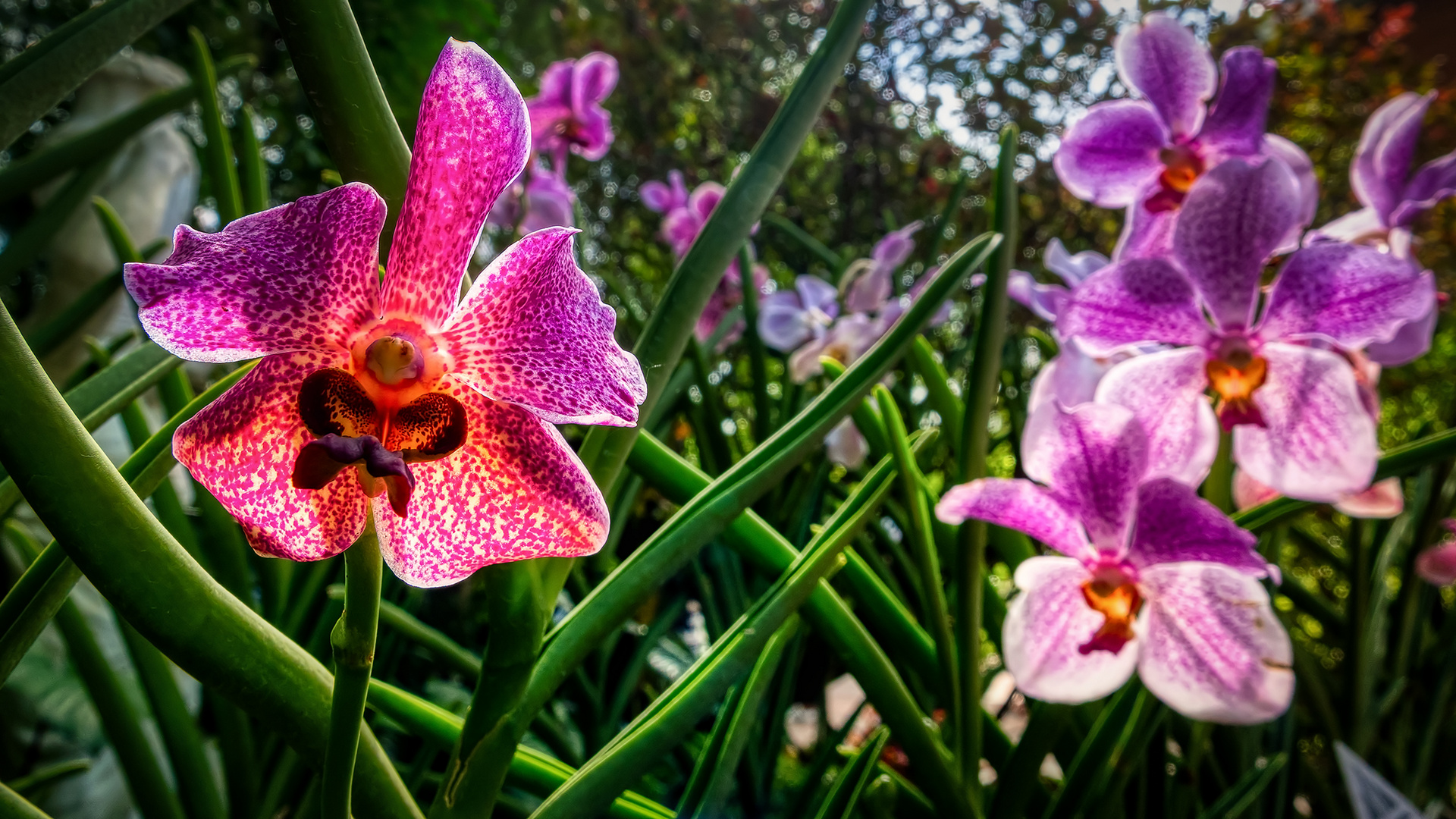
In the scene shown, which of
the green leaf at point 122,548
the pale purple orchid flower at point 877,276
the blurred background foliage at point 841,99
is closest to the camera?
the green leaf at point 122,548

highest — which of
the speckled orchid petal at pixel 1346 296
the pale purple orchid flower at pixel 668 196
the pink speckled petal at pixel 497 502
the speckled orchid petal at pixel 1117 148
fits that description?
the speckled orchid petal at pixel 1117 148

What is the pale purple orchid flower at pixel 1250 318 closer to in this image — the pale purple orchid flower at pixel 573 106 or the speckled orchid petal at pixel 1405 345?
the speckled orchid petal at pixel 1405 345

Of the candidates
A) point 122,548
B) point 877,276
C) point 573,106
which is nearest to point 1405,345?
point 877,276

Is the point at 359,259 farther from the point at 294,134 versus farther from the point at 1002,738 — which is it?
the point at 294,134

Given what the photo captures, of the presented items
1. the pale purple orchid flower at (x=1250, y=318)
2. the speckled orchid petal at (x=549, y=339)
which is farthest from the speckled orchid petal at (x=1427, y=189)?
the speckled orchid petal at (x=549, y=339)

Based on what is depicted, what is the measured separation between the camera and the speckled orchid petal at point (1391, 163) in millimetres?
584

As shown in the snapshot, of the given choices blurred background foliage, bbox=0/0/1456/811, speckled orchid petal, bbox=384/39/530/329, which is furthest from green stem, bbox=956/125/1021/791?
blurred background foliage, bbox=0/0/1456/811

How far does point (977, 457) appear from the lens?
520 mm

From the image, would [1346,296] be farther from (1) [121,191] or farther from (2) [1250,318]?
(1) [121,191]

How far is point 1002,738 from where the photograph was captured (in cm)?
55

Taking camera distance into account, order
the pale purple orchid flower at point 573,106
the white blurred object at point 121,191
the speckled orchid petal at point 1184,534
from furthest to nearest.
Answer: the white blurred object at point 121,191 < the pale purple orchid flower at point 573,106 < the speckled orchid petal at point 1184,534

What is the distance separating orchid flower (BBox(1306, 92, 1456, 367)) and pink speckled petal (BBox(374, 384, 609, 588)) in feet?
1.93

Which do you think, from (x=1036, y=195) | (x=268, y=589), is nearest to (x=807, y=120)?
(x=268, y=589)

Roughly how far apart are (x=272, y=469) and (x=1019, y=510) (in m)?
0.40
